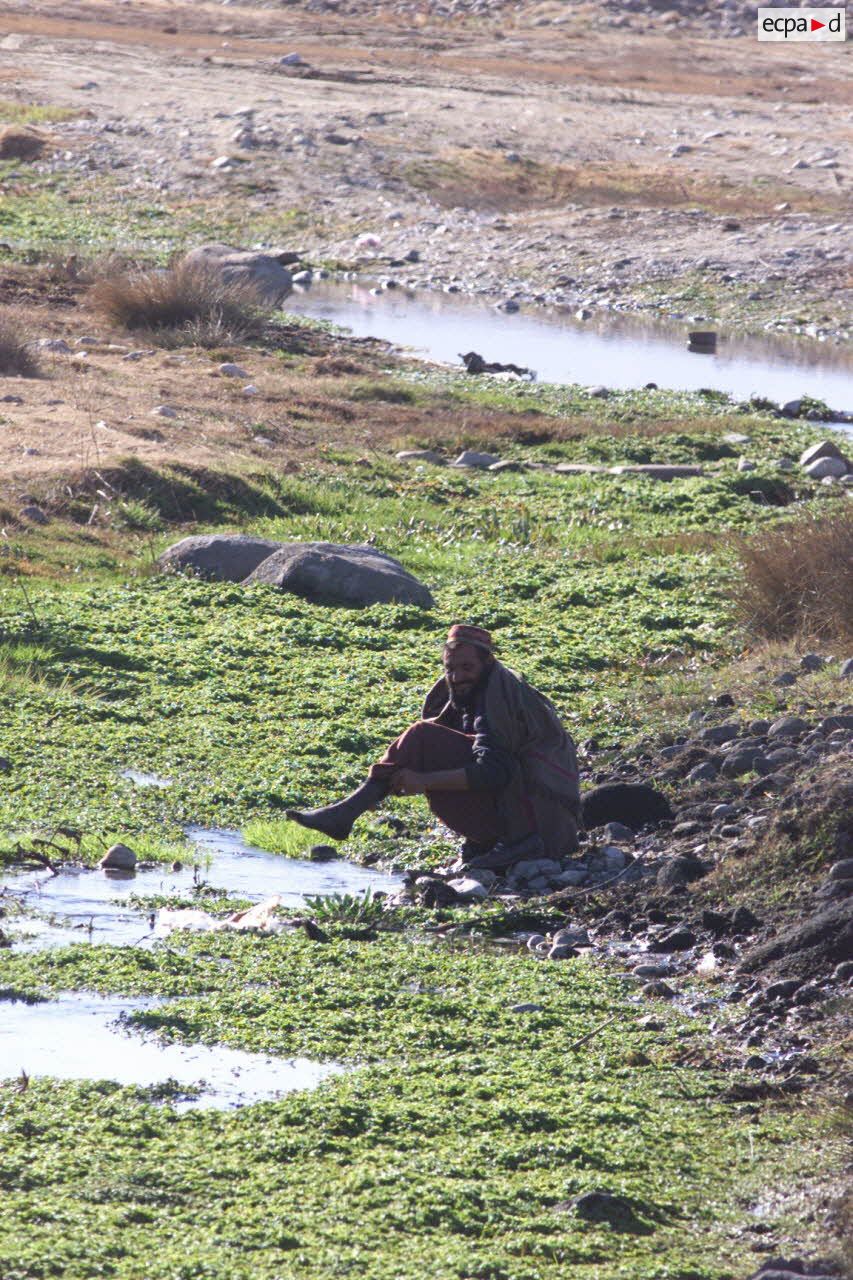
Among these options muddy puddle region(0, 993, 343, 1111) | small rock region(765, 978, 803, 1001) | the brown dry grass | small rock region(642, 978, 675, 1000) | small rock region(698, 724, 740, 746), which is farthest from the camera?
the brown dry grass

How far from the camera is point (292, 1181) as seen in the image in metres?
4.38

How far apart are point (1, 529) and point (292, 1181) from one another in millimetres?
8278

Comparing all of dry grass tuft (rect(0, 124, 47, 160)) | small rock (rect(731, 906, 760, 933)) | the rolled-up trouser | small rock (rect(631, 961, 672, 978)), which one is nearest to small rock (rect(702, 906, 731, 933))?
small rock (rect(731, 906, 760, 933))

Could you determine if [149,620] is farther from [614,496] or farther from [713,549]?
[614,496]

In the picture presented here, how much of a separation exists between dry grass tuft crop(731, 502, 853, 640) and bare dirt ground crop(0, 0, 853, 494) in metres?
7.68

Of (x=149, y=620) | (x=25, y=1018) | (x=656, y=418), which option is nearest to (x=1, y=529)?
(x=149, y=620)

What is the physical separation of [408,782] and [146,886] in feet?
3.49

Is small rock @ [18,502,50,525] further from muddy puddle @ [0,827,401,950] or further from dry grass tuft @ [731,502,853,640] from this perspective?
muddy puddle @ [0,827,401,950]

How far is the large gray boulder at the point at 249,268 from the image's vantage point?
23688mm

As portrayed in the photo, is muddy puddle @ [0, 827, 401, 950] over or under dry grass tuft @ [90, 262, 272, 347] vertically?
under

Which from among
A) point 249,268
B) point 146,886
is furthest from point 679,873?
point 249,268

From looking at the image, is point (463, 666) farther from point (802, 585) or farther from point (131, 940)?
point (802, 585)

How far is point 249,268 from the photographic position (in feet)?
79.2

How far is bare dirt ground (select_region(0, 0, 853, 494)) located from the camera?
29.2 meters
